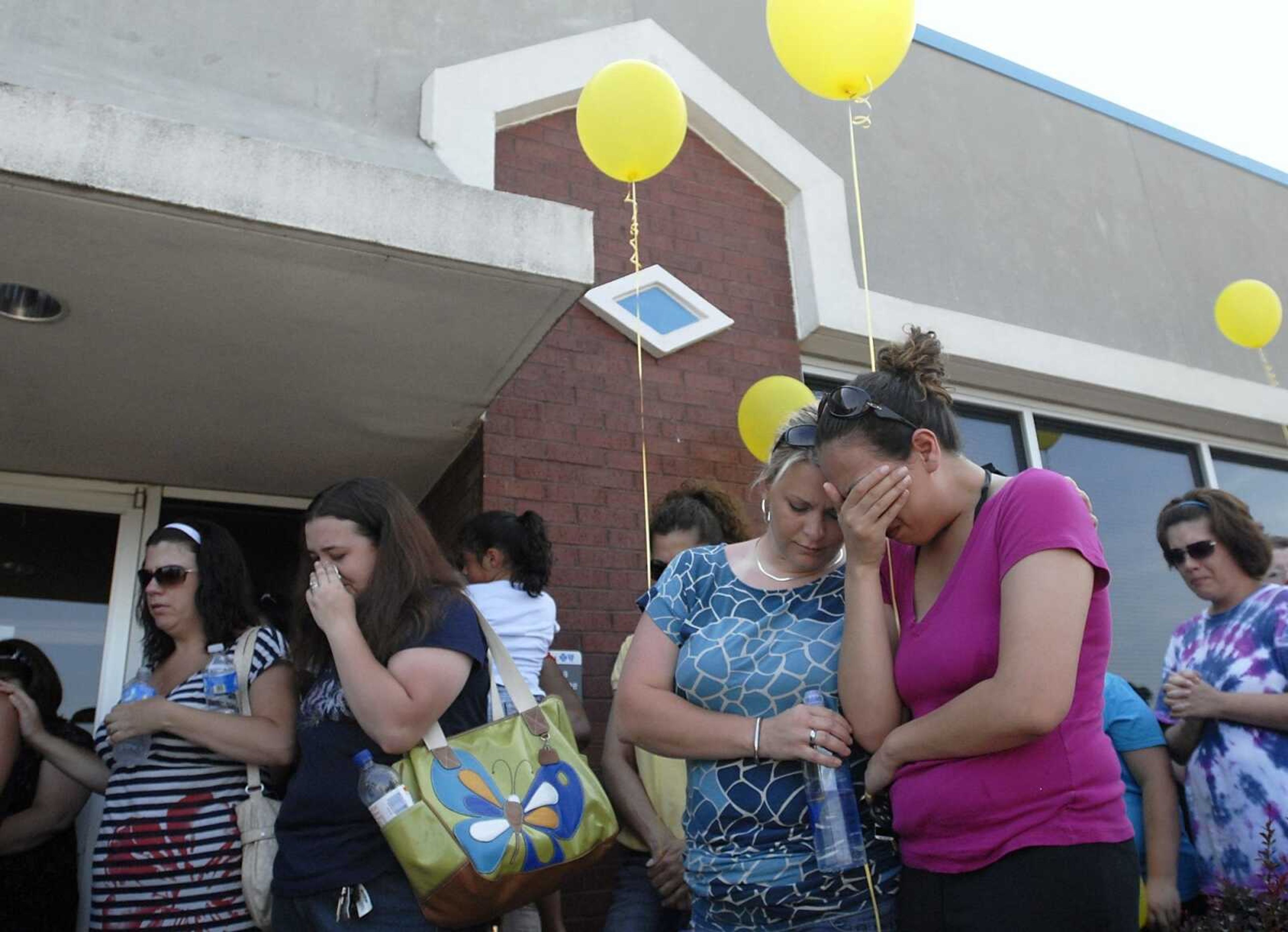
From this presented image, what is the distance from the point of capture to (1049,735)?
1.90 metres

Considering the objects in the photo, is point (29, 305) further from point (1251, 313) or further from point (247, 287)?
point (1251, 313)

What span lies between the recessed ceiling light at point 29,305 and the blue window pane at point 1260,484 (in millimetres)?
6538

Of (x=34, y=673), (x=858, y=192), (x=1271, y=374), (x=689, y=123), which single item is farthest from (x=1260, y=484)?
→ (x=34, y=673)

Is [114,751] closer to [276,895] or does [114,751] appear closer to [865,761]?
[276,895]

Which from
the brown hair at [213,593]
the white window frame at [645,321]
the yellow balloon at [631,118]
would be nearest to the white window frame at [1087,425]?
the white window frame at [645,321]

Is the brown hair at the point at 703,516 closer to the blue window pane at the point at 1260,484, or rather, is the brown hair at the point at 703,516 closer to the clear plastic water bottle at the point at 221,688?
the clear plastic water bottle at the point at 221,688

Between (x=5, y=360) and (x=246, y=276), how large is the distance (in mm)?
1158

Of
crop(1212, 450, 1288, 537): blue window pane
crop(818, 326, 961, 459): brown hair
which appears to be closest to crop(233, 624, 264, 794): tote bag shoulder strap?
crop(818, 326, 961, 459): brown hair

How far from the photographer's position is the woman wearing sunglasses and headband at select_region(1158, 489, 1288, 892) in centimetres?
298

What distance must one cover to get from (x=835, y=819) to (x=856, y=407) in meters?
0.81

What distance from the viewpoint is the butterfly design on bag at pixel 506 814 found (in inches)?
91.4

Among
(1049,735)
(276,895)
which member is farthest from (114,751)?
(1049,735)

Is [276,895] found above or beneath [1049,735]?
beneath

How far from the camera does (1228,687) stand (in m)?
3.19
